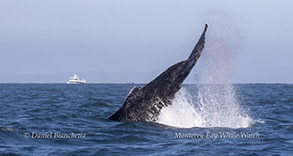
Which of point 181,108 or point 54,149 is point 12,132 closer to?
point 54,149

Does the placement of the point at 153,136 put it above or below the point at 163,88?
below

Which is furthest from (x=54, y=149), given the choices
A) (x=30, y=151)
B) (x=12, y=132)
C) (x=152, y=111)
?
(x=152, y=111)

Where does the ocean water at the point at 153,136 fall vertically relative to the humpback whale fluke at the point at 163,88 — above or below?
below

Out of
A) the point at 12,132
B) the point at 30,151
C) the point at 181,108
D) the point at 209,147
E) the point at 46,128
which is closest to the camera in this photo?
the point at 30,151

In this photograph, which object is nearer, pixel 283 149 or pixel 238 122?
pixel 283 149

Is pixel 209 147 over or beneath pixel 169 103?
beneath

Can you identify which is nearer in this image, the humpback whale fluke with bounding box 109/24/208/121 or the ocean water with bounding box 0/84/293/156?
the ocean water with bounding box 0/84/293/156

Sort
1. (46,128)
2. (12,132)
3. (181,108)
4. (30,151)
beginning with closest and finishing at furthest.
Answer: (30,151), (12,132), (46,128), (181,108)

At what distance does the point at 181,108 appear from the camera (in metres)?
13.3

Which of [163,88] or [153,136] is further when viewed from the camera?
[163,88]

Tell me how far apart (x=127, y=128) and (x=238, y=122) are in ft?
13.1

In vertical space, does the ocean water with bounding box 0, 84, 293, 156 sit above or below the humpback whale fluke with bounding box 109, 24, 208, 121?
below

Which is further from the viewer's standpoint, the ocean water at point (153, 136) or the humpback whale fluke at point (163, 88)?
the humpback whale fluke at point (163, 88)

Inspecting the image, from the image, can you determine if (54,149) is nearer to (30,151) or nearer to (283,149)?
(30,151)
